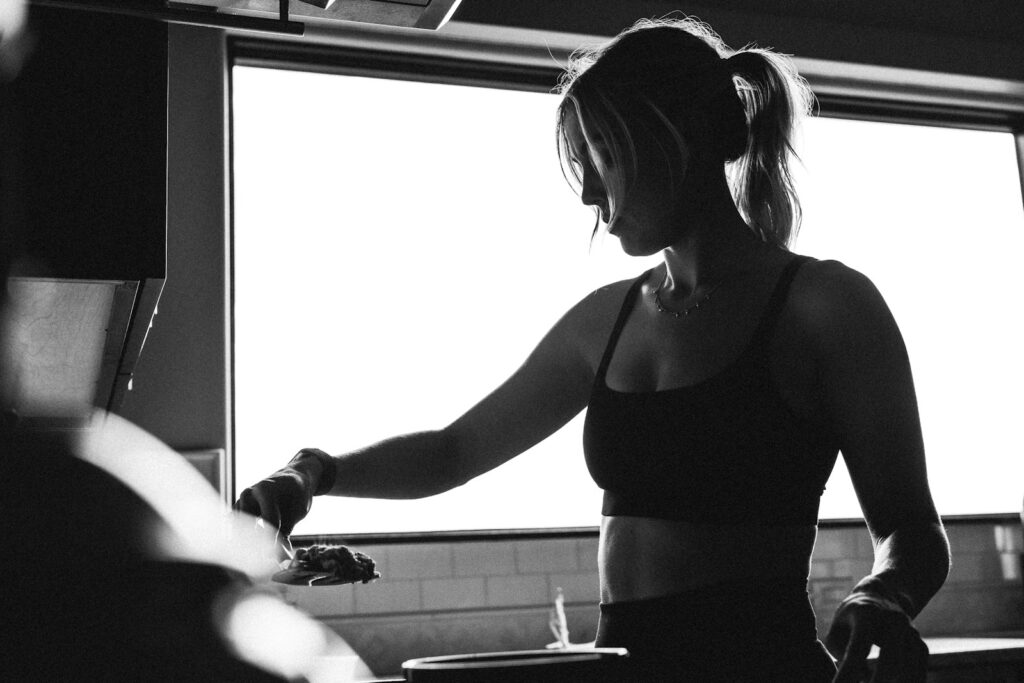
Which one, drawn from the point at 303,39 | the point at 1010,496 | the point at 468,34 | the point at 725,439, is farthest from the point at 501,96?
the point at 725,439

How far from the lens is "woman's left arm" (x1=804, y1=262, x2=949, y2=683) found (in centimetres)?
75

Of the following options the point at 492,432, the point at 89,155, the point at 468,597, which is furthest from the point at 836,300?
the point at 468,597

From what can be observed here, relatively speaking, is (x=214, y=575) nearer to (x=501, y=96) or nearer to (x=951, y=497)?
(x=501, y=96)

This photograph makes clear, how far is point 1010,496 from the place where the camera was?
11.2 ft

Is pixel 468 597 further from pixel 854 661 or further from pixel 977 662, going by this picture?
pixel 854 661

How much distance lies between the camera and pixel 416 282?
2.96 meters

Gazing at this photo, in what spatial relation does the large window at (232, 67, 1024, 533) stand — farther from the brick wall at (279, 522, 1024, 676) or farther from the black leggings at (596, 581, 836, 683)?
the black leggings at (596, 581, 836, 683)

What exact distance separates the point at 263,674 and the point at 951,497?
332 cm

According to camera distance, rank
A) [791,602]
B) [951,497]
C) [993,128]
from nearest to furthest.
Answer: [791,602] < [951,497] < [993,128]

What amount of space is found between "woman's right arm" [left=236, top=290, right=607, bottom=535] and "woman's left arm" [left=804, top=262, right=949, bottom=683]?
1.01 feet

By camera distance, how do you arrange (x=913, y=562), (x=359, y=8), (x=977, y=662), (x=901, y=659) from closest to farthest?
(x=901, y=659) < (x=913, y=562) < (x=359, y=8) < (x=977, y=662)

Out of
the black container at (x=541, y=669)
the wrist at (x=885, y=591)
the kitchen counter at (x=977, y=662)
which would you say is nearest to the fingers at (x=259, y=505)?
the black container at (x=541, y=669)

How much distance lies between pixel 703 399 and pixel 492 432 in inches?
11.0

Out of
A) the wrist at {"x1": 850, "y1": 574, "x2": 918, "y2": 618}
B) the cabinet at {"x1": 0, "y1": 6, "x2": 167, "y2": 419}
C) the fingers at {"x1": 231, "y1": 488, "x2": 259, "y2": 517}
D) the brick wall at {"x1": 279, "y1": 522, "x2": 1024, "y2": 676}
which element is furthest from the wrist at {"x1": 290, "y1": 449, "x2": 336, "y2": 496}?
the brick wall at {"x1": 279, "y1": 522, "x2": 1024, "y2": 676}
